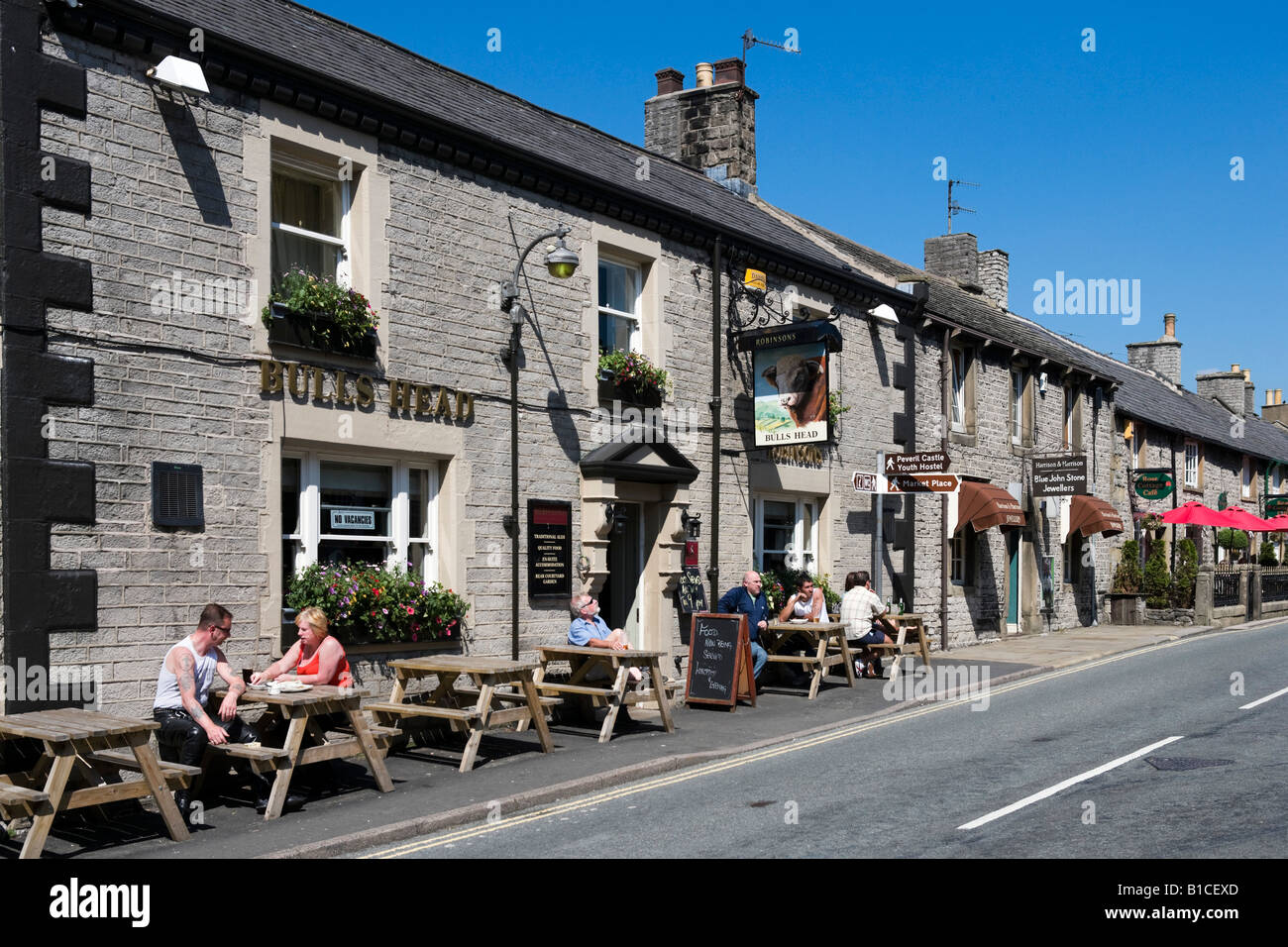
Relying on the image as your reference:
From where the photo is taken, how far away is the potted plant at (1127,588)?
29.6 metres

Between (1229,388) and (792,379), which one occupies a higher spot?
(1229,388)

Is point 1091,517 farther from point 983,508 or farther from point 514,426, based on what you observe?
point 514,426

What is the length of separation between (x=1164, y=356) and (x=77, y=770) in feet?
147

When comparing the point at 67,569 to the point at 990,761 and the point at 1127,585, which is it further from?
the point at 1127,585

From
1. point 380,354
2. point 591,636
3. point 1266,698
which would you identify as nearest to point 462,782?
point 591,636

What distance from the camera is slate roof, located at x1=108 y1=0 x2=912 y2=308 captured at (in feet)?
36.7

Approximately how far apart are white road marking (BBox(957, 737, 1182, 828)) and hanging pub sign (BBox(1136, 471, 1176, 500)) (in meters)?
21.4

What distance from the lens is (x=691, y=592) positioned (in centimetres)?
1546

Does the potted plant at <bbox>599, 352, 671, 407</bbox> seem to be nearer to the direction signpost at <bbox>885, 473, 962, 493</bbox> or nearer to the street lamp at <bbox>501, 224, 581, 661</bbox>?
the street lamp at <bbox>501, 224, 581, 661</bbox>

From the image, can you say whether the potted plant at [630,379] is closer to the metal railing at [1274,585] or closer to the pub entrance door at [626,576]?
the pub entrance door at [626,576]

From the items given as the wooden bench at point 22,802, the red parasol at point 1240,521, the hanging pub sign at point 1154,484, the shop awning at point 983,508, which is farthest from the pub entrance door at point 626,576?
the red parasol at point 1240,521

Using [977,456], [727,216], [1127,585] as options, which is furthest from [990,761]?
[1127,585]

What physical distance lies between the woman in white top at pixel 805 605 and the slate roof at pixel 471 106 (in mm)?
4790
